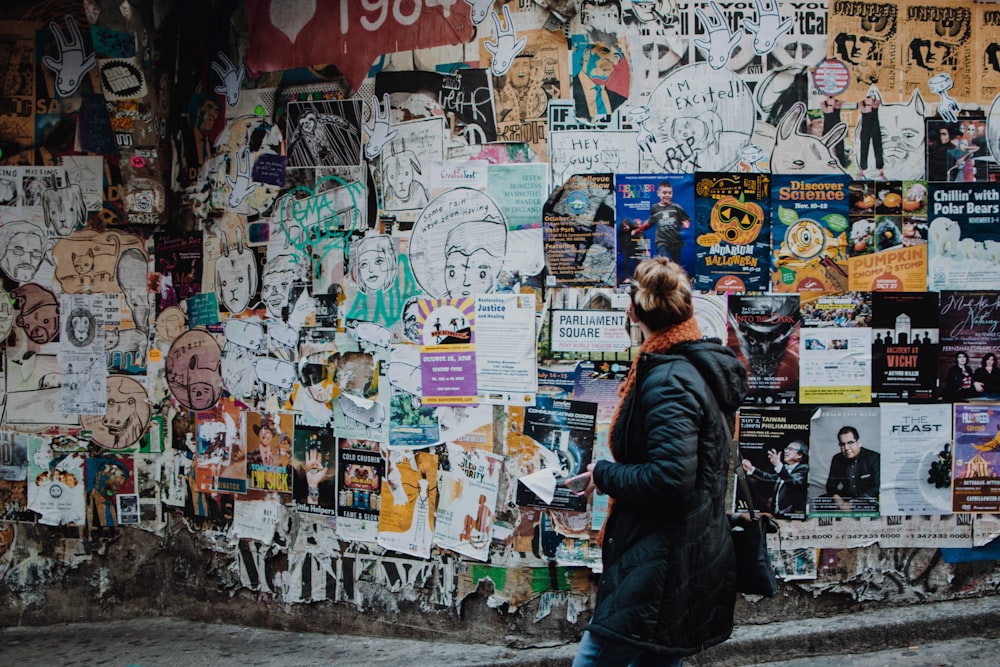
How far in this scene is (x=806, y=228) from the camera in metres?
4.23

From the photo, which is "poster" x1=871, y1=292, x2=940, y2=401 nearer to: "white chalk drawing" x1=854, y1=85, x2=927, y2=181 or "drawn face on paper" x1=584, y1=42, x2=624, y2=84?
"white chalk drawing" x1=854, y1=85, x2=927, y2=181

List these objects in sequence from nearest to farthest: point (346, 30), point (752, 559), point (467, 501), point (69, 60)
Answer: point (752, 559), point (467, 501), point (346, 30), point (69, 60)

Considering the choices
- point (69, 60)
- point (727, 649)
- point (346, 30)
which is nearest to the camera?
point (727, 649)

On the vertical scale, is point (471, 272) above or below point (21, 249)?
below

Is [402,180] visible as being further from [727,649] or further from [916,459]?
[916,459]

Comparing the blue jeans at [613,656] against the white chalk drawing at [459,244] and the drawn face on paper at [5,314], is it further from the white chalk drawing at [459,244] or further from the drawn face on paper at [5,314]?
the drawn face on paper at [5,314]

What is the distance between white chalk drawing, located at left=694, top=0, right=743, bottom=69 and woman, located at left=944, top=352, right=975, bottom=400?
1988mm

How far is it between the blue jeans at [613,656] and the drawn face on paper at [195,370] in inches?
112

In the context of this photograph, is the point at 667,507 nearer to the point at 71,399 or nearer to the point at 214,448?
the point at 214,448

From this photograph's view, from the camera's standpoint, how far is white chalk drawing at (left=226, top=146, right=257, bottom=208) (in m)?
4.65

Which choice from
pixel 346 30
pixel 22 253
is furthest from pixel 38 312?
pixel 346 30

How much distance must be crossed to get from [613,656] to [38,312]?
4008 mm

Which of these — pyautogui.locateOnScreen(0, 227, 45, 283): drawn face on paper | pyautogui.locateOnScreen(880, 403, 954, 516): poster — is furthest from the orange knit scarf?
pyautogui.locateOnScreen(0, 227, 45, 283): drawn face on paper

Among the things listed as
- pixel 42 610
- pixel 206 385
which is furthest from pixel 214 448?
pixel 42 610
